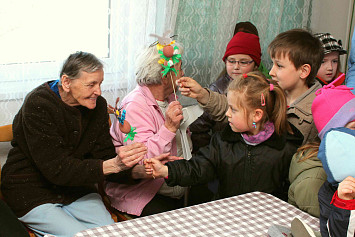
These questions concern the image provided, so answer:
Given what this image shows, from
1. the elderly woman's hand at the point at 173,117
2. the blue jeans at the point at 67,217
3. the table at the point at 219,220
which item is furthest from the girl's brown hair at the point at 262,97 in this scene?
the blue jeans at the point at 67,217

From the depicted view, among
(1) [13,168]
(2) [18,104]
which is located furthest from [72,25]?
(1) [13,168]

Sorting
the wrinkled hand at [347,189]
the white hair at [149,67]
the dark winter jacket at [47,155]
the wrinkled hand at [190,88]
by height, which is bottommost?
the dark winter jacket at [47,155]

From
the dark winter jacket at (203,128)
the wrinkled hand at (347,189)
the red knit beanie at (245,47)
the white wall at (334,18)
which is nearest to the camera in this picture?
the wrinkled hand at (347,189)

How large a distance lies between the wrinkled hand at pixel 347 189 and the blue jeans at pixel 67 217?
1.24 meters

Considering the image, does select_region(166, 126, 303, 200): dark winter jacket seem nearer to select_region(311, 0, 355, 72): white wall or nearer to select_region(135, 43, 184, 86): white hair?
select_region(135, 43, 184, 86): white hair

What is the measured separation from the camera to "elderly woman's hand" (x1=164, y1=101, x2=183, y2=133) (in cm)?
239

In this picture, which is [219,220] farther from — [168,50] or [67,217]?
[168,50]

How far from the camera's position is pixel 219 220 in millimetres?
1692

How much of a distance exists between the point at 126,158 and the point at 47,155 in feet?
1.26

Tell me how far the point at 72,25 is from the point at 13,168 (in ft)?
3.18

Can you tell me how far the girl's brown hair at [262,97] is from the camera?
2.14m

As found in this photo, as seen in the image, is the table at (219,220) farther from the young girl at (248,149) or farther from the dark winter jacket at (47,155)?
the dark winter jacket at (47,155)

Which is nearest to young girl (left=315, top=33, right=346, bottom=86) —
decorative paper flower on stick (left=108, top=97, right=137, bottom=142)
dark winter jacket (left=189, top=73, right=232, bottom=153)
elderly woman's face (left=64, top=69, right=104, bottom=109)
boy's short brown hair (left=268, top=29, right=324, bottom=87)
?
boy's short brown hair (left=268, top=29, right=324, bottom=87)

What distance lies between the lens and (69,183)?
2213 millimetres
